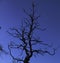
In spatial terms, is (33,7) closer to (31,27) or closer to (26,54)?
(31,27)

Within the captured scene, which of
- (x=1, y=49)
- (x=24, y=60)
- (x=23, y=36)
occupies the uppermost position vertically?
(x=23, y=36)

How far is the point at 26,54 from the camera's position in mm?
6270

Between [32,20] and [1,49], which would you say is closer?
[32,20]

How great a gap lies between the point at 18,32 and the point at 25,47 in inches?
17.3

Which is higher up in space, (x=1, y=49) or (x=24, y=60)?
(x=24, y=60)

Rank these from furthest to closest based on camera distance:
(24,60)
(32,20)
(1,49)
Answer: (1,49) → (32,20) → (24,60)

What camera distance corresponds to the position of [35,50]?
6.30 meters

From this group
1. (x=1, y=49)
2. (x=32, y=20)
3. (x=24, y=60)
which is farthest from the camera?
(x=1, y=49)

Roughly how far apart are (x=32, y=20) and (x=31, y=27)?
208 millimetres

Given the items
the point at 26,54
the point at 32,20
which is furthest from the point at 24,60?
the point at 32,20

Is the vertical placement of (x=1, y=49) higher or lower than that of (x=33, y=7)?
lower

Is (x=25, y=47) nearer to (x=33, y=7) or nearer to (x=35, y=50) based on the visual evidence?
(x=35, y=50)

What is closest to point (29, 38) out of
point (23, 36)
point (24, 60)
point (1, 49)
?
point (23, 36)

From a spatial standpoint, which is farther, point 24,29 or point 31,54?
point 24,29
